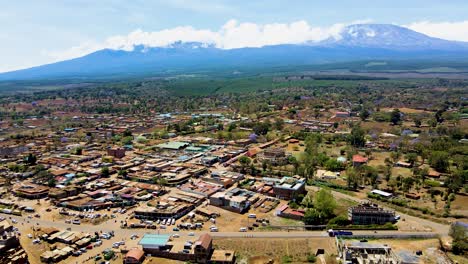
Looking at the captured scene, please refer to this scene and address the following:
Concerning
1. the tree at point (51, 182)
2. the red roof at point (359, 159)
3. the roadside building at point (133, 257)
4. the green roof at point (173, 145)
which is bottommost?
the red roof at point (359, 159)

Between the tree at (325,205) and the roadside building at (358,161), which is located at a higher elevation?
the tree at (325,205)

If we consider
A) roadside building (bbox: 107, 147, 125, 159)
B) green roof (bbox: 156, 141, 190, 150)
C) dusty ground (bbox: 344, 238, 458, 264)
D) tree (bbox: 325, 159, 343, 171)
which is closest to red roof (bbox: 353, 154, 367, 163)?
tree (bbox: 325, 159, 343, 171)

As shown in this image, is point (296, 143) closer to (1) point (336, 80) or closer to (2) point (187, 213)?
(2) point (187, 213)

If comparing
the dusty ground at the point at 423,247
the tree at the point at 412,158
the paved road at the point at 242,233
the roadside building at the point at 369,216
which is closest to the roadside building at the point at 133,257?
the paved road at the point at 242,233

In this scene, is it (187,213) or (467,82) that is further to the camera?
(467,82)

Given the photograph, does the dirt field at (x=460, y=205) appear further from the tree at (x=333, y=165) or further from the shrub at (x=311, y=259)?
the shrub at (x=311, y=259)

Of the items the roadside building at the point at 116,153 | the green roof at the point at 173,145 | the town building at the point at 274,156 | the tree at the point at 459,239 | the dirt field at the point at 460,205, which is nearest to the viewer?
the tree at the point at 459,239

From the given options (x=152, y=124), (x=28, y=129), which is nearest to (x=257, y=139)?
(x=152, y=124)

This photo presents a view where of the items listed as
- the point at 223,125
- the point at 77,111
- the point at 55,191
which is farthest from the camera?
the point at 77,111
